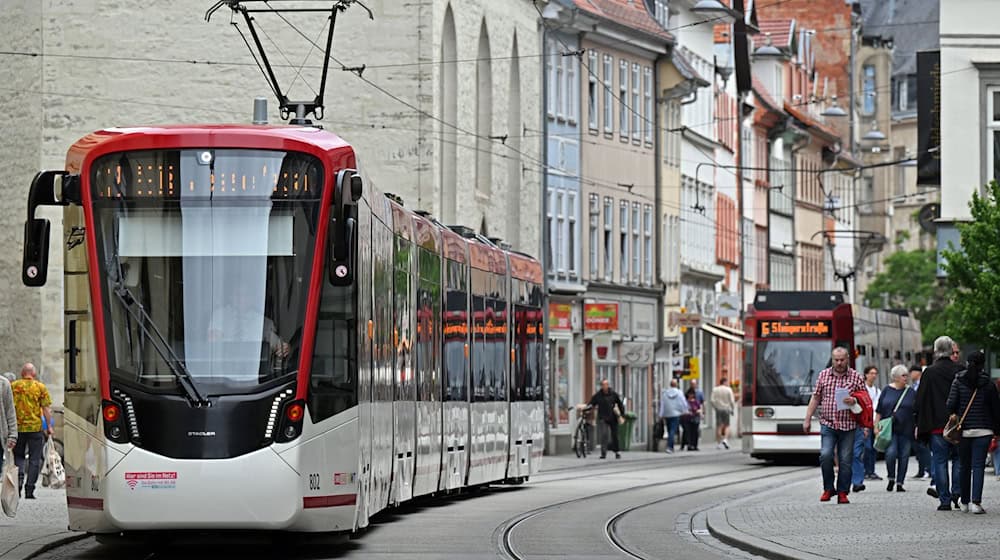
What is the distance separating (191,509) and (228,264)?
179 cm

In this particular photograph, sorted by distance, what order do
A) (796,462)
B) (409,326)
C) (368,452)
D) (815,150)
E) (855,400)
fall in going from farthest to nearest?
(815,150) → (796,462) → (855,400) → (409,326) → (368,452)

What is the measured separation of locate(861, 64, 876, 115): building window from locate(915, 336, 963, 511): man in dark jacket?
9590 cm

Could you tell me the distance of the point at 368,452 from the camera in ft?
60.3

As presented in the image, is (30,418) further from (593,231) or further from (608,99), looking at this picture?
(608,99)

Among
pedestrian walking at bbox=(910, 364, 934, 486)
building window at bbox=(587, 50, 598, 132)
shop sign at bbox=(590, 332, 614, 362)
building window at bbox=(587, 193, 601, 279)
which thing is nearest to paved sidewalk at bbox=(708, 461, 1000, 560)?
pedestrian walking at bbox=(910, 364, 934, 486)

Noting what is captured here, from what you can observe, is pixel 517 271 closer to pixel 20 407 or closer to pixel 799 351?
pixel 20 407

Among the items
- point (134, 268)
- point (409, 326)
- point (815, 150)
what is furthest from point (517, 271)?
point (815, 150)

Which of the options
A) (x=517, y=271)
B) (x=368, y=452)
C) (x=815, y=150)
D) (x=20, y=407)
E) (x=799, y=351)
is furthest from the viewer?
(x=815, y=150)

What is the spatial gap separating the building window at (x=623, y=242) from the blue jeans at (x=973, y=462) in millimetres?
39583

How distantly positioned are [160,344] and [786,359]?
1049 inches

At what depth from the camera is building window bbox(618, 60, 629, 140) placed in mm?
62594

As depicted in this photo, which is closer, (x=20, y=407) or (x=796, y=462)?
(x=20, y=407)

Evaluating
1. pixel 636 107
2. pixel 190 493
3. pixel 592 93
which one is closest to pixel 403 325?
pixel 190 493

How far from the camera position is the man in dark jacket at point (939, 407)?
925 inches
